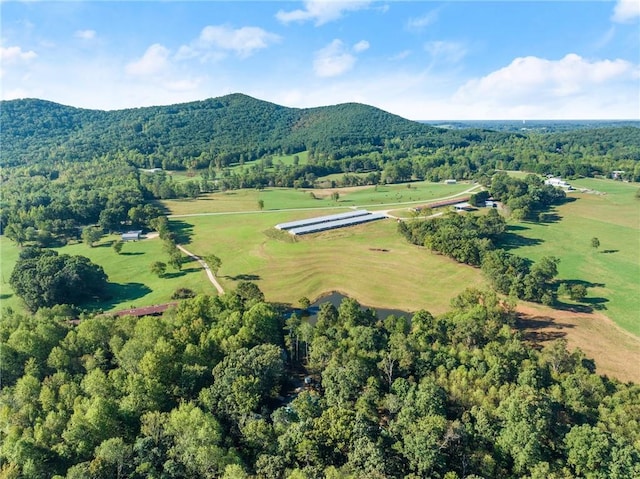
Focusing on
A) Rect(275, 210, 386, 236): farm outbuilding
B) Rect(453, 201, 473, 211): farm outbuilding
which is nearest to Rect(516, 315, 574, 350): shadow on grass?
Rect(275, 210, 386, 236): farm outbuilding

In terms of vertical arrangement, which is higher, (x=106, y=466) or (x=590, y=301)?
(x=106, y=466)

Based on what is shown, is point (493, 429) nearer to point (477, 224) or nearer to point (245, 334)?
point (245, 334)

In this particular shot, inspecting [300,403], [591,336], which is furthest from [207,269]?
[591,336]

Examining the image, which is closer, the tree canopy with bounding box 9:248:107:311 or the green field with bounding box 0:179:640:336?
the tree canopy with bounding box 9:248:107:311

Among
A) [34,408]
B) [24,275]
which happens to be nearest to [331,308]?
[34,408]

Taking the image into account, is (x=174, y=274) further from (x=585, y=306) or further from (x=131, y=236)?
(x=585, y=306)

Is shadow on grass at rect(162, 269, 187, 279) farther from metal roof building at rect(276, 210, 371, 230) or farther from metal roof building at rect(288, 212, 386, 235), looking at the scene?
metal roof building at rect(276, 210, 371, 230)

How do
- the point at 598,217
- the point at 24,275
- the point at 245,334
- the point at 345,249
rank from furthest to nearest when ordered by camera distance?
the point at 598,217 < the point at 345,249 < the point at 24,275 < the point at 245,334
